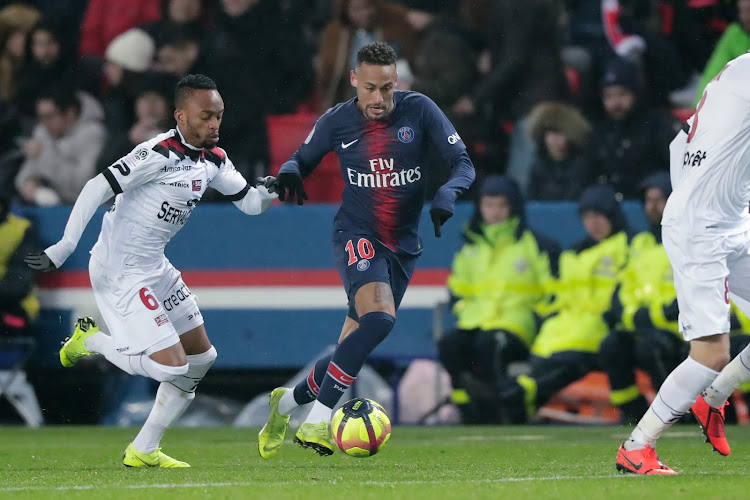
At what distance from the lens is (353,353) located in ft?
23.8

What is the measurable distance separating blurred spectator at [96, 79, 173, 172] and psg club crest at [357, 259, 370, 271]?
5.09 meters

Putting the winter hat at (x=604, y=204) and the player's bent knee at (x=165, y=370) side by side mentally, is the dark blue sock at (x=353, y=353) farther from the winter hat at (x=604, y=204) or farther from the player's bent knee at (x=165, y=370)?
the winter hat at (x=604, y=204)

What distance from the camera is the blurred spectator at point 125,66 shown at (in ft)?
42.2

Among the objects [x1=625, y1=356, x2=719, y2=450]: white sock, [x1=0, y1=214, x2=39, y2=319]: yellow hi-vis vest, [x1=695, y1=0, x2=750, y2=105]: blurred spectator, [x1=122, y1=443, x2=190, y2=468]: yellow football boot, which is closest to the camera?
[x1=625, y1=356, x2=719, y2=450]: white sock

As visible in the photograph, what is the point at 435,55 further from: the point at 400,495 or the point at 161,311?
the point at 400,495

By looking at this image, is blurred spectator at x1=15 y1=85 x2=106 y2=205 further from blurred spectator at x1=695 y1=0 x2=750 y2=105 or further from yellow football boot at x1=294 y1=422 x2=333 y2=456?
yellow football boot at x1=294 y1=422 x2=333 y2=456

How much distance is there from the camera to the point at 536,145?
455 inches

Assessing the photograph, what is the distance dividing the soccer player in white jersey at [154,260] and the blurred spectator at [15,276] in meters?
3.75

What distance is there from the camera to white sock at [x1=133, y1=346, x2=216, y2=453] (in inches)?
297

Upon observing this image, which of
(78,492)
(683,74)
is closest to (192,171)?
(78,492)

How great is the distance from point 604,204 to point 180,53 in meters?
4.29

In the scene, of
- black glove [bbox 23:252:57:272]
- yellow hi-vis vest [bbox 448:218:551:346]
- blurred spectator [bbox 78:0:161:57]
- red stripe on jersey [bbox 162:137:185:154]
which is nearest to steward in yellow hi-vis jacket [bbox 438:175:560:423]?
yellow hi-vis vest [bbox 448:218:551:346]

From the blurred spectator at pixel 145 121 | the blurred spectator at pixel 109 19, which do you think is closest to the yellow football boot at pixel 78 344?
the blurred spectator at pixel 145 121

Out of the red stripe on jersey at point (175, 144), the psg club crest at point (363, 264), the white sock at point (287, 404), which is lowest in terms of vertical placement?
the white sock at point (287, 404)
